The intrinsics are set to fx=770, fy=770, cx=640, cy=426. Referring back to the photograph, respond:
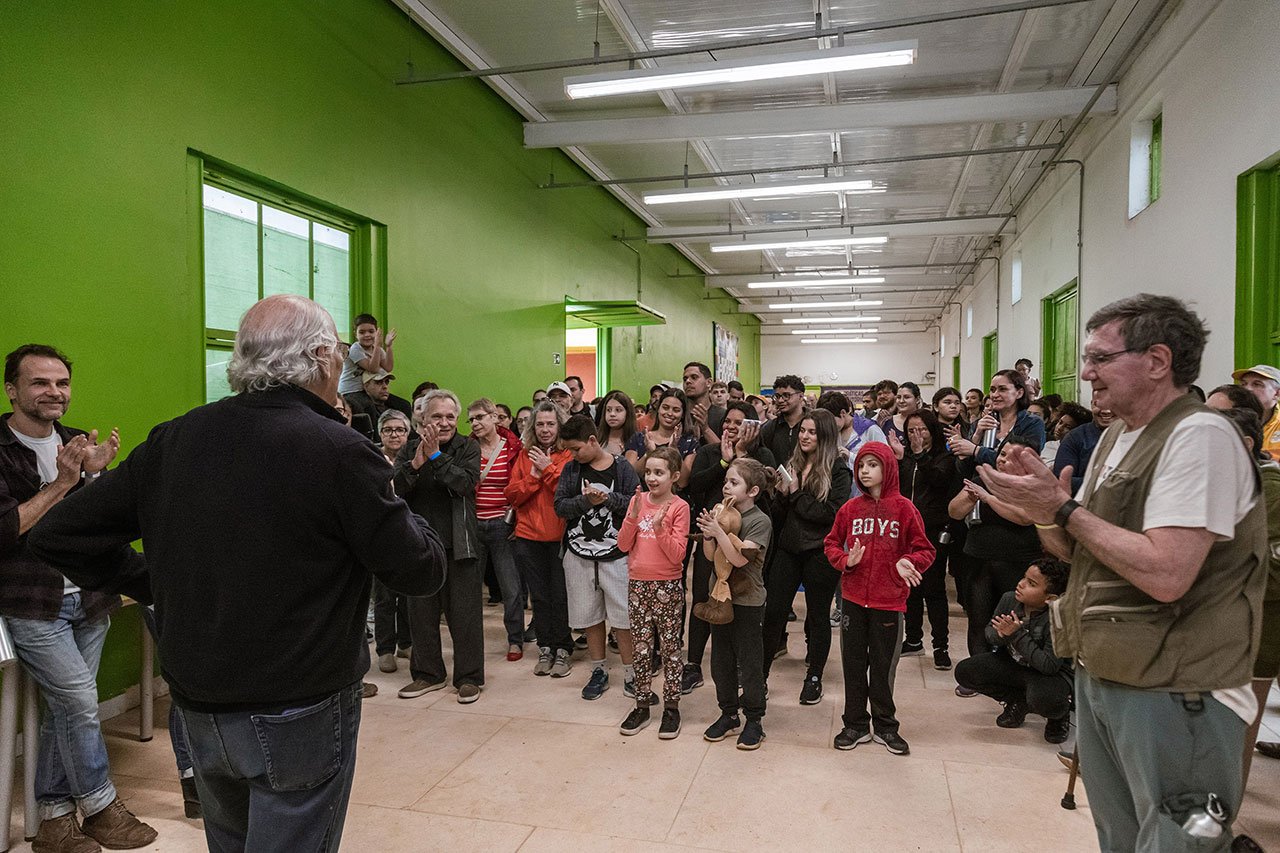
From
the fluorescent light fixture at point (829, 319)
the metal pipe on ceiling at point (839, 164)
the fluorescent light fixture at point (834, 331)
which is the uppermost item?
the metal pipe on ceiling at point (839, 164)

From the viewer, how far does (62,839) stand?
273cm

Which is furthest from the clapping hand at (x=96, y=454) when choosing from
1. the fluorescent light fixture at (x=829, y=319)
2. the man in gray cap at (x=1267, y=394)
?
the fluorescent light fixture at (x=829, y=319)

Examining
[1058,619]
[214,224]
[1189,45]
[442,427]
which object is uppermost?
[1189,45]

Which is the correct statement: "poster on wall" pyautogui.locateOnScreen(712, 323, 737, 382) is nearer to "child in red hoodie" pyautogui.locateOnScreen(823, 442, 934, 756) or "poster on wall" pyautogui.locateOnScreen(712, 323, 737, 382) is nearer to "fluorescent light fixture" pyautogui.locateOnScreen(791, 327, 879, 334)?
"fluorescent light fixture" pyautogui.locateOnScreen(791, 327, 879, 334)

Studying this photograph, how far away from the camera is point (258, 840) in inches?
59.7

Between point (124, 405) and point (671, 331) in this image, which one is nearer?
point (124, 405)

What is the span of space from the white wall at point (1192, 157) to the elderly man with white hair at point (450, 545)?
438 cm

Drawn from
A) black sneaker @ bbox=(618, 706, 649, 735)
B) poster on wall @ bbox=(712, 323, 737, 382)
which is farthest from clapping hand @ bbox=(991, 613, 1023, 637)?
poster on wall @ bbox=(712, 323, 737, 382)

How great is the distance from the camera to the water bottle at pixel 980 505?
169 inches

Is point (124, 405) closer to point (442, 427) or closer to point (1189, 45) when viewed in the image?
point (442, 427)

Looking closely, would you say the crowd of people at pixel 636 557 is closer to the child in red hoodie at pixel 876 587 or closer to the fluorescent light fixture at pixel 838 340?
the child in red hoodie at pixel 876 587

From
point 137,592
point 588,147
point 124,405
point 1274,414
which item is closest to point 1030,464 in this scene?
point 137,592

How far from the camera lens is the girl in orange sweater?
3799 mm

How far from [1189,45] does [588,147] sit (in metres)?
6.18
